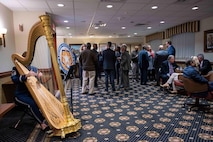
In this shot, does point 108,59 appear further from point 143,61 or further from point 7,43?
point 7,43

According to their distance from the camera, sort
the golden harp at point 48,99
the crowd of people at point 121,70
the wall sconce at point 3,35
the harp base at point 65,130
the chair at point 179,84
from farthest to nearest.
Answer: the chair at point 179,84
the wall sconce at point 3,35
the crowd of people at point 121,70
the harp base at point 65,130
the golden harp at point 48,99

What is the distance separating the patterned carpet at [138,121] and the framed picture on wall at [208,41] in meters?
3.71

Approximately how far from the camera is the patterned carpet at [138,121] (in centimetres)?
242

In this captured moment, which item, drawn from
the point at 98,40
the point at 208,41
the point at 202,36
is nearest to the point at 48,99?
the point at 208,41

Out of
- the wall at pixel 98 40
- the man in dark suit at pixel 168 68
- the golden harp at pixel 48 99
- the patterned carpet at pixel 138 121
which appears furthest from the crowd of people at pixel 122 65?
the wall at pixel 98 40

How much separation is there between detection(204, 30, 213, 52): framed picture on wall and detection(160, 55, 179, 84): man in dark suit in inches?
105

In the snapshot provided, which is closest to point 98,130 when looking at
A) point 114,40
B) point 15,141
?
point 15,141

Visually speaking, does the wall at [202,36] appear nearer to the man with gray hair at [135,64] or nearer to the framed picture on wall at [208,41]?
the framed picture on wall at [208,41]

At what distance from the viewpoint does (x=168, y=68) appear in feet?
17.5

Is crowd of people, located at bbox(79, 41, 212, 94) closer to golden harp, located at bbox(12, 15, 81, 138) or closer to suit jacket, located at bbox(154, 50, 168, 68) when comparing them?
suit jacket, located at bbox(154, 50, 168, 68)

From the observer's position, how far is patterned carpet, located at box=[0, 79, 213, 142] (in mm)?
2416

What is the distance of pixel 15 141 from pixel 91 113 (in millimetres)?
1424

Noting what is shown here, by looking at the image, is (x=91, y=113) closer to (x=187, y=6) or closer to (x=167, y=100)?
(x=167, y=100)

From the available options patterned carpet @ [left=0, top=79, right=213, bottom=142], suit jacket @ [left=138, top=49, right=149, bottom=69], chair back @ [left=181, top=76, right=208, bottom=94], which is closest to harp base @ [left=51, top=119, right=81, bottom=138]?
patterned carpet @ [left=0, top=79, right=213, bottom=142]
